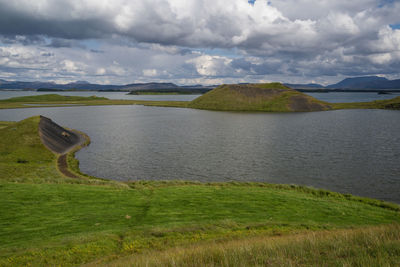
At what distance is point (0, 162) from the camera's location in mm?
51156

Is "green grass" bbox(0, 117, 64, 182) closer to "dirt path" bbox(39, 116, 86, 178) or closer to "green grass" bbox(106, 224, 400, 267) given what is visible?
"dirt path" bbox(39, 116, 86, 178)

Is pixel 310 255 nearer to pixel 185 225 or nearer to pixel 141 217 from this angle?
pixel 185 225

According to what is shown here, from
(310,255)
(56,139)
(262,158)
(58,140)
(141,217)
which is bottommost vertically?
(262,158)

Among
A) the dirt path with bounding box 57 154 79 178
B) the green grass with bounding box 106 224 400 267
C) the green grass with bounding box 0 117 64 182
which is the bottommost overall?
the dirt path with bounding box 57 154 79 178

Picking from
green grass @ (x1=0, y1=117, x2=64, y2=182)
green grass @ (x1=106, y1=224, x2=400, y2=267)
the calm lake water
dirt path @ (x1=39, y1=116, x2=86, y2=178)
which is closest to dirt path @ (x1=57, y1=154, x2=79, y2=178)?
dirt path @ (x1=39, y1=116, x2=86, y2=178)

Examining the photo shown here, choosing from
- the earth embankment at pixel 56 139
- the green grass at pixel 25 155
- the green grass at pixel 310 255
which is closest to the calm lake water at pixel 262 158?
the earth embankment at pixel 56 139

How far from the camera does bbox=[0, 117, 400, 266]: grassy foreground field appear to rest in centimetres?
1089

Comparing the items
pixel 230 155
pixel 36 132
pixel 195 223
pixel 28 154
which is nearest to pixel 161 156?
pixel 230 155

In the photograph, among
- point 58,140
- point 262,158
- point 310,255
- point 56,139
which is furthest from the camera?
point 58,140

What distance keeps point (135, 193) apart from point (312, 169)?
32137mm

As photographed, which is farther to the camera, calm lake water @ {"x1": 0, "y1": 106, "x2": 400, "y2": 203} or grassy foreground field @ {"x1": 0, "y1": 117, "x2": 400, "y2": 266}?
calm lake water @ {"x1": 0, "y1": 106, "x2": 400, "y2": 203}

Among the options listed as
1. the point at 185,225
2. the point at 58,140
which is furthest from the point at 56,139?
the point at 185,225

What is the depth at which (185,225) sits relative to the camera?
20953 mm

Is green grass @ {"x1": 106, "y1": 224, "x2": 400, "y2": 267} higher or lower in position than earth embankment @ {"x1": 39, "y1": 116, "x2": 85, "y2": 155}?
higher
